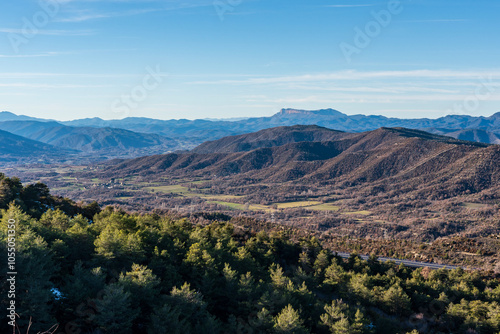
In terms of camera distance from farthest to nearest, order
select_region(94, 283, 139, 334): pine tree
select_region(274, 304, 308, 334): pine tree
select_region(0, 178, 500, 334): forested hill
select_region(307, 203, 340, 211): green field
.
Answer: select_region(307, 203, 340, 211): green field → select_region(274, 304, 308, 334): pine tree → select_region(0, 178, 500, 334): forested hill → select_region(94, 283, 139, 334): pine tree

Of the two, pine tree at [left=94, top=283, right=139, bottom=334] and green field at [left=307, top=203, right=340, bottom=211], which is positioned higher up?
pine tree at [left=94, top=283, right=139, bottom=334]

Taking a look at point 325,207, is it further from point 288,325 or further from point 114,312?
point 114,312

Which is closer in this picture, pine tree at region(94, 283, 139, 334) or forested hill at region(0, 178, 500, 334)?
pine tree at region(94, 283, 139, 334)

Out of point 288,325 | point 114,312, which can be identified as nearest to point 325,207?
point 288,325

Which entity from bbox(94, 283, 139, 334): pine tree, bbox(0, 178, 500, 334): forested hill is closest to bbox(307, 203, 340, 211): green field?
bbox(0, 178, 500, 334): forested hill

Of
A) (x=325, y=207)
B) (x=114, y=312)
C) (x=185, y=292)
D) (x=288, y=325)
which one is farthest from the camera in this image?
(x=325, y=207)

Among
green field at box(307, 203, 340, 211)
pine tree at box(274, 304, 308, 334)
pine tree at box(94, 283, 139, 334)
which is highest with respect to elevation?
pine tree at box(94, 283, 139, 334)

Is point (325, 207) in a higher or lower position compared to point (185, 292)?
lower

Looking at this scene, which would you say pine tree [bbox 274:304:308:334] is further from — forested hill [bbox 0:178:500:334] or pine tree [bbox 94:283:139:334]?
pine tree [bbox 94:283:139:334]

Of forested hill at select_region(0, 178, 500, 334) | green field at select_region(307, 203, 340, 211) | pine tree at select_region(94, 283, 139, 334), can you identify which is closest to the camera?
pine tree at select_region(94, 283, 139, 334)
